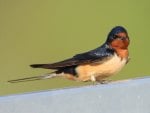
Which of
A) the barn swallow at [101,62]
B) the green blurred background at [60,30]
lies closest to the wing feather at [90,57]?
the barn swallow at [101,62]

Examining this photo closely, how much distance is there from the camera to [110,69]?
230cm

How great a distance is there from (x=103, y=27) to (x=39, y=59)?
588mm

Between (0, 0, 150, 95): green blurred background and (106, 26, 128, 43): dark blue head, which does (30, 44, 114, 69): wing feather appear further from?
(0, 0, 150, 95): green blurred background

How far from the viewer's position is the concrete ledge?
102cm

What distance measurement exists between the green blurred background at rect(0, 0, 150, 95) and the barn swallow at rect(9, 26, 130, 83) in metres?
1.03

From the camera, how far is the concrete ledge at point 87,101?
40.0 inches

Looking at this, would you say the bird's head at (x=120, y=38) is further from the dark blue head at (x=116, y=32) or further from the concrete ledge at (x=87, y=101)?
the concrete ledge at (x=87, y=101)

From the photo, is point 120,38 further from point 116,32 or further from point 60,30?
point 60,30

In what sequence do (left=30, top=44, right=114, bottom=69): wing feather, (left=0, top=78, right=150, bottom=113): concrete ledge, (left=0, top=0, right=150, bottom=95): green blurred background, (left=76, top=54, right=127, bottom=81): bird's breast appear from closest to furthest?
(left=0, top=78, right=150, bottom=113): concrete ledge, (left=76, top=54, right=127, bottom=81): bird's breast, (left=30, top=44, right=114, bottom=69): wing feather, (left=0, top=0, right=150, bottom=95): green blurred background

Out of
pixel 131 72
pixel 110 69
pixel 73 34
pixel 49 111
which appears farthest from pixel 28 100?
pixel 73 34

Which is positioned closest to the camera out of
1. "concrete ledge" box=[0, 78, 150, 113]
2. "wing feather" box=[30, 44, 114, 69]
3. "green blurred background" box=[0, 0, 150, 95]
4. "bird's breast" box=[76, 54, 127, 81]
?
"concrete ledge" box=[0, 78, 150, 113]

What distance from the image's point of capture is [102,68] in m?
2.35

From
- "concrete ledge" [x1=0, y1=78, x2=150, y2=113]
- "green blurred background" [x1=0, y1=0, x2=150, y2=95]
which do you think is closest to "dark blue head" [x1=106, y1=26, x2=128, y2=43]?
"green blurred background" [x1=0, y1=0, x2=150, y2=95]

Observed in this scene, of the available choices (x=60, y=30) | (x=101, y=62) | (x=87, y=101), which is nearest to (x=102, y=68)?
(x=101, y=62)
